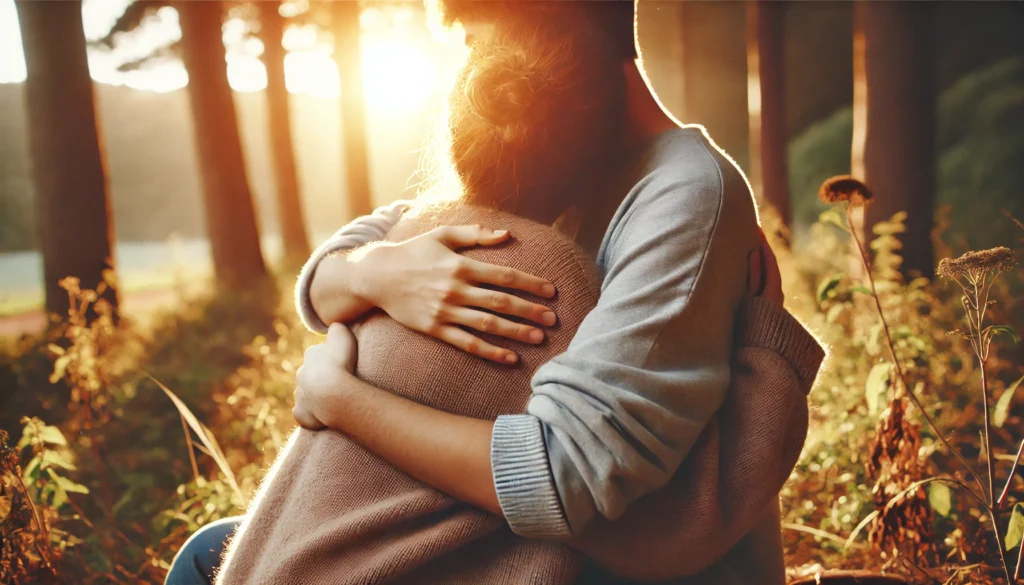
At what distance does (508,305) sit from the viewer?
54.6 inches

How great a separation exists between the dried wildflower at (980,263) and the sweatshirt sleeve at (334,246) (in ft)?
4.69

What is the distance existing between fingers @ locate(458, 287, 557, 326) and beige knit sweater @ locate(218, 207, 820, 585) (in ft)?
0.12

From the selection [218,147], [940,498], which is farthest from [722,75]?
[940,498]

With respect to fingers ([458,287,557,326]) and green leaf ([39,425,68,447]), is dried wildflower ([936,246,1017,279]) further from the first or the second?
green leaf ([39,425,68,447])

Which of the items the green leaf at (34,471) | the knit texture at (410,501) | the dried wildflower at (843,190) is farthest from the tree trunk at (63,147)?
the dried wildflower at (843,190)

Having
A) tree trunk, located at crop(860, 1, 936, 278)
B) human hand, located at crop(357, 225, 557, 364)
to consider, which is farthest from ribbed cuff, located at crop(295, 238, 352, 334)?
tree trunk, located at crop(860, 1, 936, 278)

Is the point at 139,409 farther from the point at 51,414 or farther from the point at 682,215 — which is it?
the point at 682,215

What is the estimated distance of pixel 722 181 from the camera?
143 centimetres

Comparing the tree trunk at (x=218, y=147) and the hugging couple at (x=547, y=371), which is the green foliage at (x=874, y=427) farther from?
Result: the tree trunk at (x=218, y=147)

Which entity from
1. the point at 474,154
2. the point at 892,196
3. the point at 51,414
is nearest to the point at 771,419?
the point at 474,154

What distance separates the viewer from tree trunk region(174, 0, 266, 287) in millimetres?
9211

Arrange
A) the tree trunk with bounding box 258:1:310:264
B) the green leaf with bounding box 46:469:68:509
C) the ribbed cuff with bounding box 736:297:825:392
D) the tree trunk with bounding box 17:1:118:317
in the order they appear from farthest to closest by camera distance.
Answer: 1. the tree trunk with bounding box 258:1:310:264
2. the tree trunk with bounding box 17:1:118:317
3. the green leaf with bounding box 46:469:68:509
4. the ribbed cuff with bounding box 736:297:825:392

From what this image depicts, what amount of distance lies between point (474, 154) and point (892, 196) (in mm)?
4735

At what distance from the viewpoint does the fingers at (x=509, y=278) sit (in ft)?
4.58
